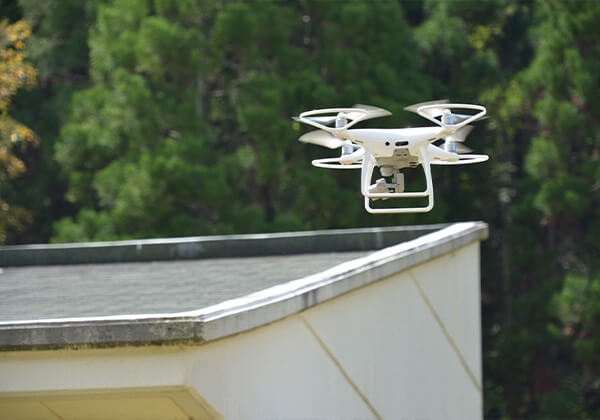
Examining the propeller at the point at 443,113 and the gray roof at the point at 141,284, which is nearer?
the propeller at the point at 443,113

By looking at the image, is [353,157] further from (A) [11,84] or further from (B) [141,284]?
(A) [11,84]

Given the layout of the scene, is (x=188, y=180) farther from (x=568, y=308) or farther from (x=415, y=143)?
(x=415, y=143)

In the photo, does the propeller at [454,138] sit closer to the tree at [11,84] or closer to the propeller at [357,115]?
the propeller at [357,115]

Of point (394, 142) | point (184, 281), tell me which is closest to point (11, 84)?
point (184, 281)

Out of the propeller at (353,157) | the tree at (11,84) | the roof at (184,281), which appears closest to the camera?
the propeller at (353,157)

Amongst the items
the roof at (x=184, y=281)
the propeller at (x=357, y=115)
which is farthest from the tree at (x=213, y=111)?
the propeller at (x=357, y=115)

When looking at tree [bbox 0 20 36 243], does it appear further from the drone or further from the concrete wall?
the drone
